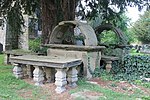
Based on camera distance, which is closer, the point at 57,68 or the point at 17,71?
the point at 57,68

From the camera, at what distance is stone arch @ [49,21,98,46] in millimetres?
7028

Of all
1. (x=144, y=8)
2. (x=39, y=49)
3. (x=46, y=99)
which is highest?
(x=144, y=8)

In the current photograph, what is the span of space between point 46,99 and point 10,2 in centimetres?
640

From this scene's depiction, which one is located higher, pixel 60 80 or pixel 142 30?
pixel 142 30

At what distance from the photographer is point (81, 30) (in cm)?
714

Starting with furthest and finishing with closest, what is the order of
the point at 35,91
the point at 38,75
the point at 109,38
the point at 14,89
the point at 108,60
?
1. the point at 109,38
2. the point at 108,60
3. the point at 38,75
4. the point at 14,89
5. the point at 35,91

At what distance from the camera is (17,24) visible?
10430 millimetres

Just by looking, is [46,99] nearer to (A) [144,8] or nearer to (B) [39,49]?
(B) [39,49]

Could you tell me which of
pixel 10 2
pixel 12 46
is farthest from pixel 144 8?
pixel 12 46

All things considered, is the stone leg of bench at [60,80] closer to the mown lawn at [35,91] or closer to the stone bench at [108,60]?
the mown lawn at [35,91]

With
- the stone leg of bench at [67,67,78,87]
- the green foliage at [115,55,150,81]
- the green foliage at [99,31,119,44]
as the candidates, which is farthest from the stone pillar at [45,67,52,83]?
the green foliage at [99,31,119,44]

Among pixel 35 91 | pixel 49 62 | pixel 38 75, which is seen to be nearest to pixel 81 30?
→ pixel 49 62

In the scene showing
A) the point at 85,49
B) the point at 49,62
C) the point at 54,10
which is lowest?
the point at 49,62

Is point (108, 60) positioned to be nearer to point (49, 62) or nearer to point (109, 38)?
point (49, 62)
